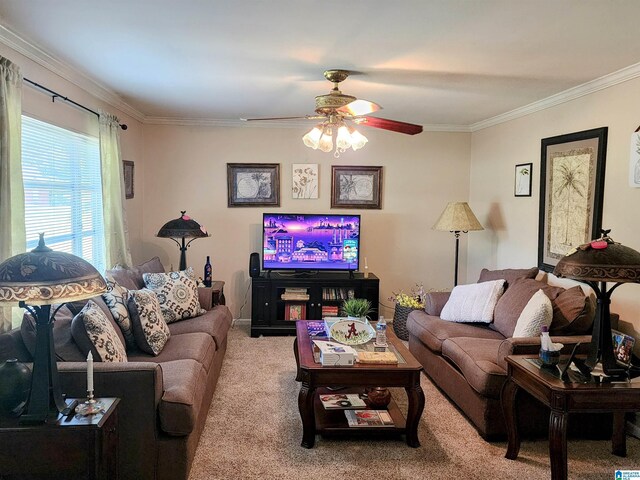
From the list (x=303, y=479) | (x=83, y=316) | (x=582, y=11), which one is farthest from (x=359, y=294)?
(x=582, y=11)

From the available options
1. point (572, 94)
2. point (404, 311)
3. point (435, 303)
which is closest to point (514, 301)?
point (435, 303)

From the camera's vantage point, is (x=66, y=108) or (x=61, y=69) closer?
(x=61, y=69)

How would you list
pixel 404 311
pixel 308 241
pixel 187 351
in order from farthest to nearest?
1. pixel 308 241
2. pixel 404 311
3. pixel 187 351

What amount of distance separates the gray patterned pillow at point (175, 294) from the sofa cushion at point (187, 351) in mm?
352

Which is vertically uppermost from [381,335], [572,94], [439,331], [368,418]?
[572,94]

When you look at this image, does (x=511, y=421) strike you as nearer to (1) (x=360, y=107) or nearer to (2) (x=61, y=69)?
(1) (x=360, y=107)

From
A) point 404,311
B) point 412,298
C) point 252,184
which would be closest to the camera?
point 404,311

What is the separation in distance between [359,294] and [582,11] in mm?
3600

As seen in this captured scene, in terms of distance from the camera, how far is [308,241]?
5.44 metres

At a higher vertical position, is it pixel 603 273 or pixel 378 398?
pixel 603 273

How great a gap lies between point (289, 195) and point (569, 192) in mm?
2976

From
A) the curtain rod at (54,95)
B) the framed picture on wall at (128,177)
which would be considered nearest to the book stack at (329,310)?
the framed picture on wall at (128,177)

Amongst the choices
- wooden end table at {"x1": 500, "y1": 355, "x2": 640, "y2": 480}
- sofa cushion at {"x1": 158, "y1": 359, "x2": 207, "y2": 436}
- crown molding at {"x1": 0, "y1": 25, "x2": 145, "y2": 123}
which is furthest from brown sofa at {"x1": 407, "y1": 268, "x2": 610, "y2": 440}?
crown molding at {"x1": 0, "y1": 25, "x2": 145, "y2": 123}

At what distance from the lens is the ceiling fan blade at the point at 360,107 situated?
2.85 metres
